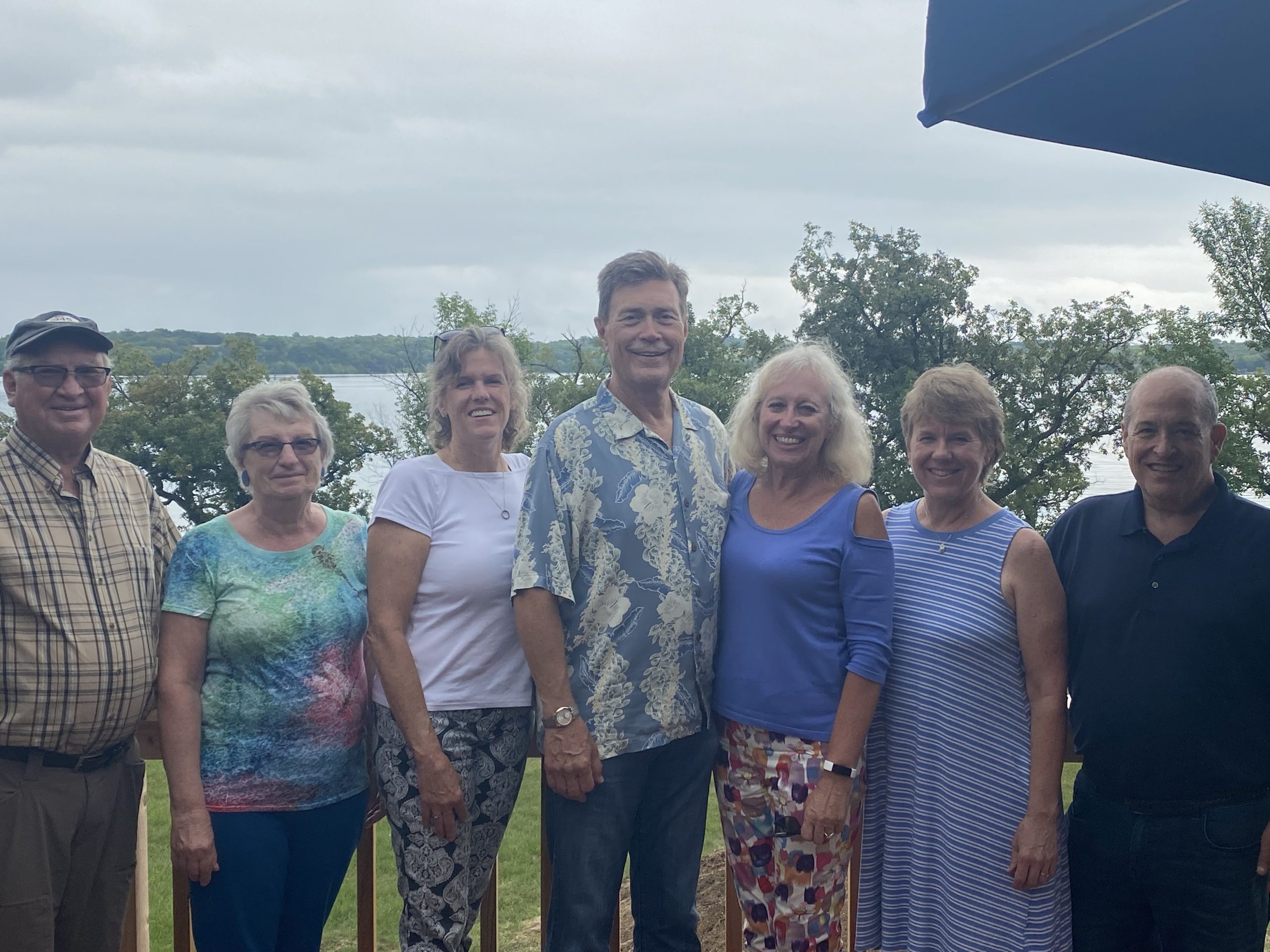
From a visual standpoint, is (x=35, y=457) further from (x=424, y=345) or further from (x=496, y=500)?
(x=424, y=345)

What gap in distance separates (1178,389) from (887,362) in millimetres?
21961

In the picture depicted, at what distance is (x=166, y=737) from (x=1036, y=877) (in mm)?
1993

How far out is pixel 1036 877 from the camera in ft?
7.52

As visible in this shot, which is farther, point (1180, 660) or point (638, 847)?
point (638, 847)

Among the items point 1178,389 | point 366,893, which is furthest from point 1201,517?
A: point 366,893

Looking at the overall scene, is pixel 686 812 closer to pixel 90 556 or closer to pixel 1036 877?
pixel 1036 877

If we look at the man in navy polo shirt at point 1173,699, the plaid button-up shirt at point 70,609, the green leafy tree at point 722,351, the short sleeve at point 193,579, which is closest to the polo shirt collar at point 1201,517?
the man in navy polo shirt at point 1173,699

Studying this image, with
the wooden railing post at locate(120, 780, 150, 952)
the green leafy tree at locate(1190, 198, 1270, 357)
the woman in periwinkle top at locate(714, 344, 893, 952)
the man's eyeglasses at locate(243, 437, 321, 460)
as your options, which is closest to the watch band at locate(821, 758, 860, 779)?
the woman in periwinkle top at locate(714, 344, 893, 952)

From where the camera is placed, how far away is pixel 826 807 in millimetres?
2254

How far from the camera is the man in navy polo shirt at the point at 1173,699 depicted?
2.21 metres

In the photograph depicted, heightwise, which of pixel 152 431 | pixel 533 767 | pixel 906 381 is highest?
pixel 906 381

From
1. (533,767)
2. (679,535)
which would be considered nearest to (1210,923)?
(679,535)

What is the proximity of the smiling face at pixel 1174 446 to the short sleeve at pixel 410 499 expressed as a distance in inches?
65.4

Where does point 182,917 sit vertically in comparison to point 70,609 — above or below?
below
